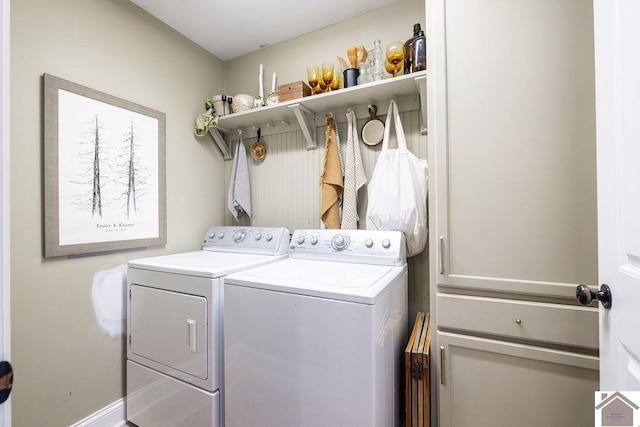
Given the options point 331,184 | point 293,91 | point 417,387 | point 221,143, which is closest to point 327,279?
point 417,387

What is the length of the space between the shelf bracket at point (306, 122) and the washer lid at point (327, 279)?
3.13 ft

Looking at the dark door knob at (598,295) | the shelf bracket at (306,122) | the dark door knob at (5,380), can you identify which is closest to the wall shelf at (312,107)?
the shelf bracket at (306,122)

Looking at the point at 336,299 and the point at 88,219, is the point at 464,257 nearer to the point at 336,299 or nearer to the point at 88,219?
the point at 336,299

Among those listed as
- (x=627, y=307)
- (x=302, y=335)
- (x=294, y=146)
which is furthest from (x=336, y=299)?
(x=294, y=146)

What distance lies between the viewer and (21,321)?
1.29 m

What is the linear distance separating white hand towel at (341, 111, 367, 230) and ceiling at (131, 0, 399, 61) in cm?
70

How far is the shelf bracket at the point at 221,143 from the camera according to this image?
2.30m

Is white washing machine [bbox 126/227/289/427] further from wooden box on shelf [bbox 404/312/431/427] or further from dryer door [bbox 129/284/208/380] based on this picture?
wooden box on shelf [bbox 404/312/431/427]

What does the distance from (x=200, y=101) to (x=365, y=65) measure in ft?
4.42

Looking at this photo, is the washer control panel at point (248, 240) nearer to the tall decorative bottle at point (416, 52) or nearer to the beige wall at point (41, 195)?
the beige wall at point (41, 195)

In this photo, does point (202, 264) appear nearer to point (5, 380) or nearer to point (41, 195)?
point (41, 195)

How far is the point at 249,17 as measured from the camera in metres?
1.90

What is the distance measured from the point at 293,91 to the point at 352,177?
0.72 m

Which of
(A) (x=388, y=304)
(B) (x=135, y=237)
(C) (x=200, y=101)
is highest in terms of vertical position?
(C) (x=200, y=101)
